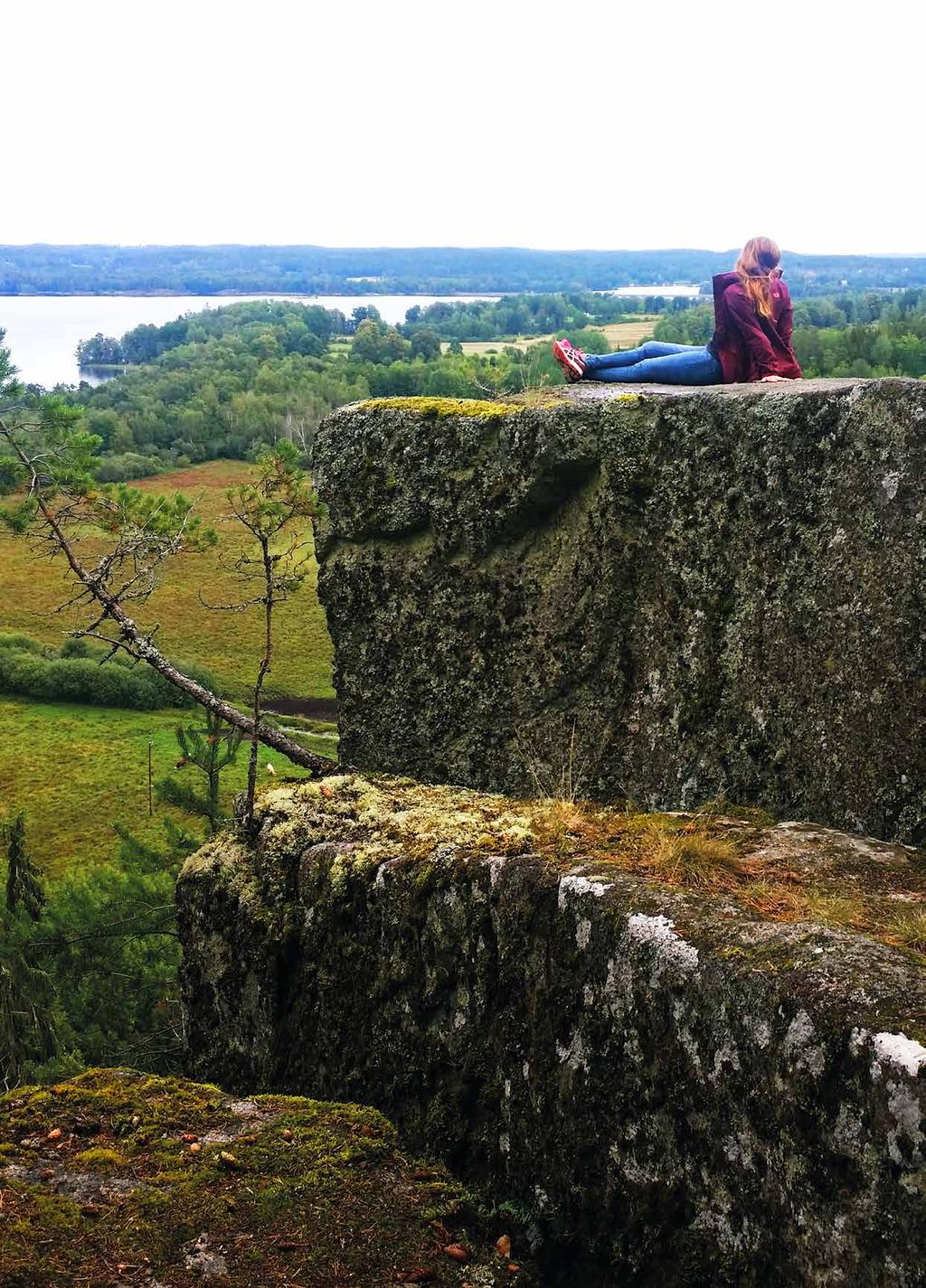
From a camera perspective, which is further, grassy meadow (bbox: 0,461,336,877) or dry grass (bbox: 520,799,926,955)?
grassy meadow (bbox: 0,461,336,877)

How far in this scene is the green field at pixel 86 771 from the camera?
148ft

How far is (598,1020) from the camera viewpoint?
20.3 ft

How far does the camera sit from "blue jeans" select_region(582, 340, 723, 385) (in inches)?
424

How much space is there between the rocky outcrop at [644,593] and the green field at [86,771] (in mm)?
29610

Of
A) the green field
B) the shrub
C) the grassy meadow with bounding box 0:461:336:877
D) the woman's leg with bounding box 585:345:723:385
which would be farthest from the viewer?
the shrub

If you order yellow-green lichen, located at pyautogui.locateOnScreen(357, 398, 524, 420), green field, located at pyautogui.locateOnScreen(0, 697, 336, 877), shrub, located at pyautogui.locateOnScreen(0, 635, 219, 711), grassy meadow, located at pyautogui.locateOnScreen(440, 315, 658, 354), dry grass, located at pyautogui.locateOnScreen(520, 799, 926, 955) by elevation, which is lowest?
green field, located at pyautogui.locateOnScreen(0, 697, 336, 877)

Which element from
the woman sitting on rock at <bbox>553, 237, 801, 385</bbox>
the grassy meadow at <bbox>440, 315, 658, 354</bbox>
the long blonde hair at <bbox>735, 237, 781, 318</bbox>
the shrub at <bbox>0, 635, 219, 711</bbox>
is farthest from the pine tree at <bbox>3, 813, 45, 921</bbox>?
the grassy meadow at <bbox>440, 315, 658, 354</bbox>

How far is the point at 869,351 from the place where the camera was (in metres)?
68.1

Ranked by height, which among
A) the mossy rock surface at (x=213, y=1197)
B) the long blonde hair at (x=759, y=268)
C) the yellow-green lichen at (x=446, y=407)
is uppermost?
the long blonde hair at (x=759, y=268)

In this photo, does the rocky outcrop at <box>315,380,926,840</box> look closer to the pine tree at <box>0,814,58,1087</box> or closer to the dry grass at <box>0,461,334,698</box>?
the pine tree at <box>0,814,58,1087</box>

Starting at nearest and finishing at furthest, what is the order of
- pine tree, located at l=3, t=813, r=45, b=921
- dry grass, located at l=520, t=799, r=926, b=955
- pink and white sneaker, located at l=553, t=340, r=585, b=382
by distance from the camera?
dry grass, located at l=520, t=799, r=926, b=955, pink and white sneaker, located at l=553, t=340, r=585, b=382, pine tree, located at l=3, t=813, r=45, b=921

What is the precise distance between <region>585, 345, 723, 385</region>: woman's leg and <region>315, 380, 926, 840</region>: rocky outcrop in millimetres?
915

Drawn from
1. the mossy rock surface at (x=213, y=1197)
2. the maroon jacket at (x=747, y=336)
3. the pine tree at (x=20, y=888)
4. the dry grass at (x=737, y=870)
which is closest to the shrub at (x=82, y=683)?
the pine tree at (x=20, y=888)

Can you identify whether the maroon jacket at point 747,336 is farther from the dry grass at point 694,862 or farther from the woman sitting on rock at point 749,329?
the dry grass at point 694,862
